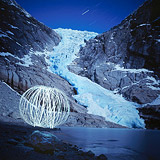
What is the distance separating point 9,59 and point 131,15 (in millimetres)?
43124

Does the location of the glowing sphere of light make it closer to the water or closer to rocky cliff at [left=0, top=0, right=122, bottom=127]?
the water

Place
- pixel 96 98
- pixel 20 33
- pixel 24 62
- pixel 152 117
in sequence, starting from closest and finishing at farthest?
pixel 152 117 < pixel 24 62 < pixel 96 98 < pixel 20 33

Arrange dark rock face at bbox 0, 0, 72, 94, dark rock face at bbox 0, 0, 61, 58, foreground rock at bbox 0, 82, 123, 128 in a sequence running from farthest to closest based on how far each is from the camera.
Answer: dark rock face at bbox 0, 0, 61, 58, dark rock face at bbox 0, 0, 72, 94, foreground rock at bbox 0, 82, 123, 128

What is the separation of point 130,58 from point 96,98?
19855 mm

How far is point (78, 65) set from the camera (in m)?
43.1

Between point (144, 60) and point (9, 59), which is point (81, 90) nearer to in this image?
point (9, 59)

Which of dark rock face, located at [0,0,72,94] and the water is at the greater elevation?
dark rock face, located at [0,0,72,94]

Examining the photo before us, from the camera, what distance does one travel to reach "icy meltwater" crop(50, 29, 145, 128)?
26047 millimetres

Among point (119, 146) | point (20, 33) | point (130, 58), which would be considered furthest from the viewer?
point (130, 58)

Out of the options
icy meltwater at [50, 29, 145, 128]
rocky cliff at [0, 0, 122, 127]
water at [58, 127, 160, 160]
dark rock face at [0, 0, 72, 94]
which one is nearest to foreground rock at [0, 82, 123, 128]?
rocky cliff at [0, 0, 122, 127]

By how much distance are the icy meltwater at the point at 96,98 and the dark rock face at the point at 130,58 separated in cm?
315

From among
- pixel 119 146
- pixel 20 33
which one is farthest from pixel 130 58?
pixel 119 146

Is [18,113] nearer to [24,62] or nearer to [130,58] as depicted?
[24,62]

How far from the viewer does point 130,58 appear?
41.6 m
